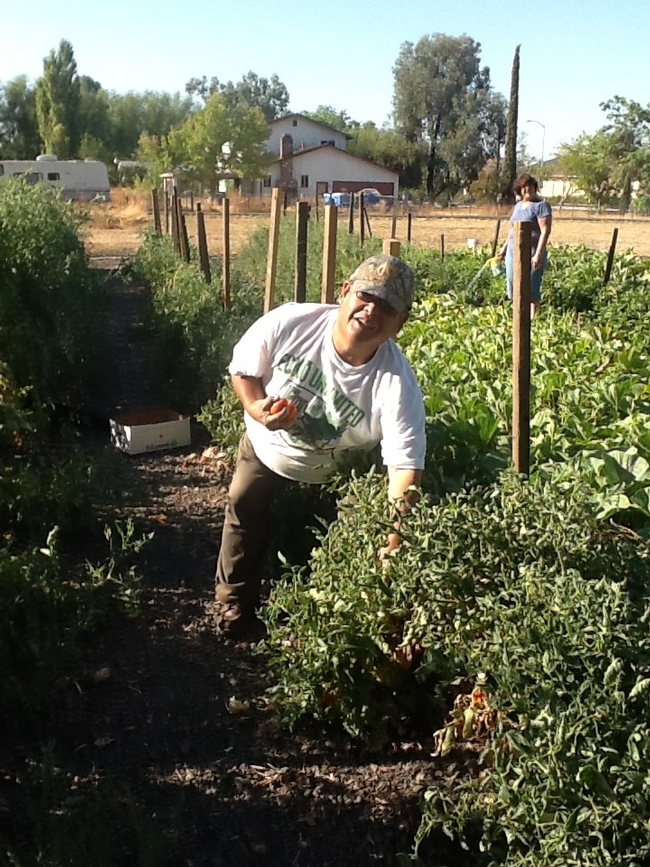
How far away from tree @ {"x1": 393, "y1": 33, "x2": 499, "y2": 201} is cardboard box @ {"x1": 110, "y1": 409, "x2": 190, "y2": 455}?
71226 mm

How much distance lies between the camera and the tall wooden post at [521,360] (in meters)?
3.49

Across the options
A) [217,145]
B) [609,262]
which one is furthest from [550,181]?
[609,262]

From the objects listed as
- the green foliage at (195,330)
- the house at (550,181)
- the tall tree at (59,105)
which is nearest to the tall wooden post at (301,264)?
the green foliage at (195,330)

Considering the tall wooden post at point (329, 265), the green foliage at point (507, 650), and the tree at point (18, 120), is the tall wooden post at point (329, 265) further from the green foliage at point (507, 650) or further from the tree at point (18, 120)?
the tree at point (18, 120)

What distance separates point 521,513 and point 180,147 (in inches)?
2589

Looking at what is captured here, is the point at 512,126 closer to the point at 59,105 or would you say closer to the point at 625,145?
the point at 625,145

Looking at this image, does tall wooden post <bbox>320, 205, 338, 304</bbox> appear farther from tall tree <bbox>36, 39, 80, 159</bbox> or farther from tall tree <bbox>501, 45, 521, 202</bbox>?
tall tree <bbox>36, 39, 80, 159</bbox>

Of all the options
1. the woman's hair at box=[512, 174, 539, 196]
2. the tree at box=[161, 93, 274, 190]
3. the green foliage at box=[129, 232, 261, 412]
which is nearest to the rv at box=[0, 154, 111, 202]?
the tree at box=[161, 93, 274, 190]

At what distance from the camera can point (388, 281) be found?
3.23m

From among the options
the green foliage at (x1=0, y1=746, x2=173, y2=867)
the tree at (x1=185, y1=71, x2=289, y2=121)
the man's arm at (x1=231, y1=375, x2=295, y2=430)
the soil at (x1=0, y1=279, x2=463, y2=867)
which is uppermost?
the tree at (x1=185, y1=71, x2=289, y2=121)

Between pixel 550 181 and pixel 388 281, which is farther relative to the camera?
pixel 550 181

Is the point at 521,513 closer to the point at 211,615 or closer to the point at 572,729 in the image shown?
the point at 572,729

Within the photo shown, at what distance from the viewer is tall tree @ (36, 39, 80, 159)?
69.9 meters

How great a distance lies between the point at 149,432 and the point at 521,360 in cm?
374
